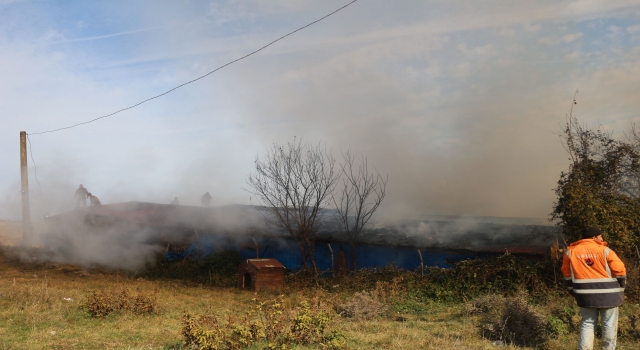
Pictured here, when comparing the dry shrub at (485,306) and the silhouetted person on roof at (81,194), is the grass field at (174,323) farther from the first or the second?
the silhouetted person on roof at (81,194)

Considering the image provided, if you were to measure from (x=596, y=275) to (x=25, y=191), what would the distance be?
960 inches

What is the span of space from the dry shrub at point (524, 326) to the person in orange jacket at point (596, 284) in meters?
1.01

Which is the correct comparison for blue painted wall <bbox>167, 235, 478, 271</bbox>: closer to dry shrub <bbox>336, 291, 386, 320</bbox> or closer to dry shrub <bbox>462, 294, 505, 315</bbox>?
dry shrub <bbox>462, 294, 505, 315</bbox>

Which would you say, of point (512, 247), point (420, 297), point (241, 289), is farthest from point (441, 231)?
point (241, 289)

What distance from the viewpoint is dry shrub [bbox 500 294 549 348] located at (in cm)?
747

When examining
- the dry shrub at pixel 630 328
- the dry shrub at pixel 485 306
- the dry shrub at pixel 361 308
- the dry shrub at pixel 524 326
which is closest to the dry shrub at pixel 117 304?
the dry shrub at pixel 361 308

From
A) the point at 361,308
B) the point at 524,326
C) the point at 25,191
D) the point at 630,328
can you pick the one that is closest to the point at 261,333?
the point at 524,326

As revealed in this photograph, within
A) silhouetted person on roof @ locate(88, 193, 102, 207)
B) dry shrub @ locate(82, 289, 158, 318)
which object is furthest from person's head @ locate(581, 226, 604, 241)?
silhouetted person on roof @ locate(88, 193, 102, 207)

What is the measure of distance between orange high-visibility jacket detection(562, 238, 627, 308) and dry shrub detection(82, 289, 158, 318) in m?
8.04

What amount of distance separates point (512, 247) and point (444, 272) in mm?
2230

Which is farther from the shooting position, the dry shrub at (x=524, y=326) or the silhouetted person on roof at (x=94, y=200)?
the silhouetted person on roof at (x=94, y=200)

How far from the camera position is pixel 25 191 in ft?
77.2

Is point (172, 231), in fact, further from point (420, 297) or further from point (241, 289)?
point (420, 297)

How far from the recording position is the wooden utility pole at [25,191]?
23.2m
